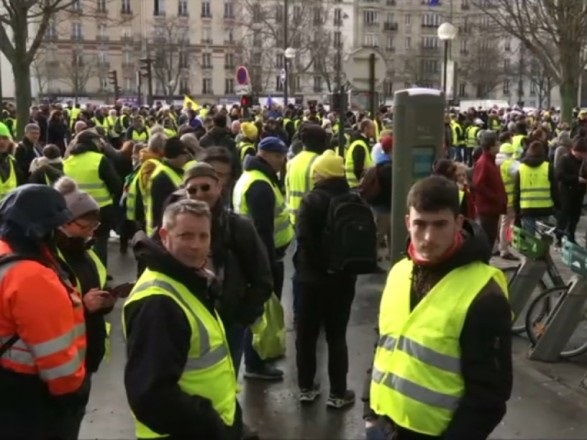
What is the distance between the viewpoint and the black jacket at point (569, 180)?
12.3 m

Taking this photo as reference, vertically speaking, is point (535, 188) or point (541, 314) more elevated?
point (535, 188)

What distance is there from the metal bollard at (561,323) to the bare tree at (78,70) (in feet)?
254

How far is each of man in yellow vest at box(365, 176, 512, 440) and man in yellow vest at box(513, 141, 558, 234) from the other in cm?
811

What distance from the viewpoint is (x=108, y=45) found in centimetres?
8956

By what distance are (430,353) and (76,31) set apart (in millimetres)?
90963

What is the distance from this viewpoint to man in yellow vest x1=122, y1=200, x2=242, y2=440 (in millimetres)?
3020

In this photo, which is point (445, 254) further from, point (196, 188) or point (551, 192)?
point (551, 192)

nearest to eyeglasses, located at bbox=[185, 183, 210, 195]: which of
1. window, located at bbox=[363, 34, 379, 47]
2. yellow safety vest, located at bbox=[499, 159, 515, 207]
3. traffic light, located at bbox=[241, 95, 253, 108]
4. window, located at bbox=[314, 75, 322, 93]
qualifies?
yellow safety vest, located at bbox=[499, 159, 515, 207]

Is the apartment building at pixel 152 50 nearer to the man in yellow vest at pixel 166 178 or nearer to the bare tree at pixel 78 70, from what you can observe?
the bare tree at pixel 78 70

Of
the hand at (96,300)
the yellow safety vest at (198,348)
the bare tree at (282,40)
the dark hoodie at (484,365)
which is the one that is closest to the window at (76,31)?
the bare tree at (282,40)

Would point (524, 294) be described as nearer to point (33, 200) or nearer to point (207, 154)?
point (207, 154)

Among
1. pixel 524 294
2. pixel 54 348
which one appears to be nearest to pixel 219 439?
pixel 54 348

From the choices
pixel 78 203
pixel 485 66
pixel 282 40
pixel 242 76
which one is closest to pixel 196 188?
pixel 78 203

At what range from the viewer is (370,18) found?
323 feet
